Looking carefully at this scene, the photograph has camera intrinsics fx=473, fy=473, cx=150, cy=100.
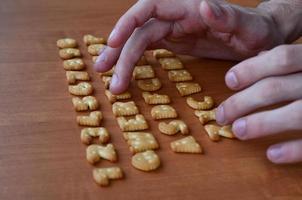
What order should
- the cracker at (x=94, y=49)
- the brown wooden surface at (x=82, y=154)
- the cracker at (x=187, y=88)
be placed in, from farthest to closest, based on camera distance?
1. the cracker at (x=94, y=49)
2. the cracker at (x=187, y=88)
3. the brown wooden surface at (x=82, y=154)

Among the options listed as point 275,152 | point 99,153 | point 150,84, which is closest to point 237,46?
point 150,84

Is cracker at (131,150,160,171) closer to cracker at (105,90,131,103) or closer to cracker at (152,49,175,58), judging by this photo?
cracker at (105,90,131,103)

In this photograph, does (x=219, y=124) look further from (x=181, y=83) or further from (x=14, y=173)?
(x=14, y=173)

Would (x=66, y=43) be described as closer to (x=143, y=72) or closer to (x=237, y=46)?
(x=143, y=72)

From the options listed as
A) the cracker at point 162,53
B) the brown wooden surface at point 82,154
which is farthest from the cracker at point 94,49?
the cracker at point 162,53

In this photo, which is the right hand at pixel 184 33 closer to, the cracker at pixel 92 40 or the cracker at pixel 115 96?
the cracker at pixel 115 96

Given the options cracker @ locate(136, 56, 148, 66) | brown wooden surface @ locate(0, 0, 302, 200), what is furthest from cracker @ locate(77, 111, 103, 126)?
cracker @ locate(136, 56, 148, 66)
